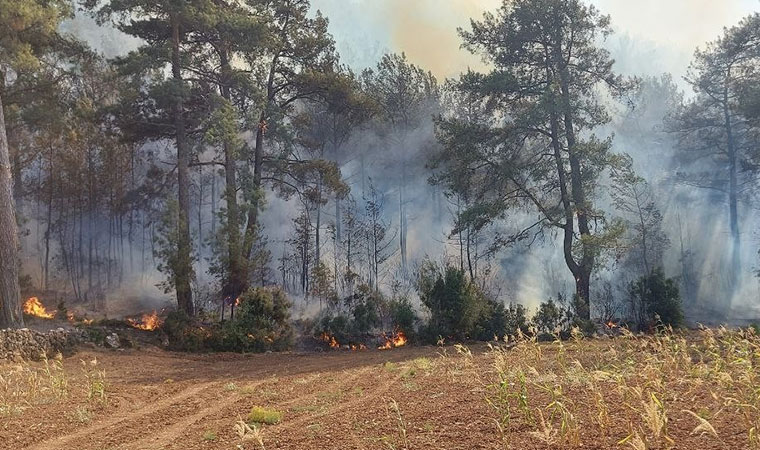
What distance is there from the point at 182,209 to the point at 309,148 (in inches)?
366

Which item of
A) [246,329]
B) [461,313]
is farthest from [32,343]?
[461,313]

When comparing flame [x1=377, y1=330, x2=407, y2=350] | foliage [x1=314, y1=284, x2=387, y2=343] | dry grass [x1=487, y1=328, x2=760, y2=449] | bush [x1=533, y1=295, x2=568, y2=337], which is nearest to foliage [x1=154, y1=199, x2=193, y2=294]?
foliage [x1=314, y1=284, x2=387, y2=343]

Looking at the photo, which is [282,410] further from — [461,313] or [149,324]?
[149,324]

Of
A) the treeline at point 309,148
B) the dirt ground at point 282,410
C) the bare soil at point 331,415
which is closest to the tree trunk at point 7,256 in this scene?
the treeline at point 309,148

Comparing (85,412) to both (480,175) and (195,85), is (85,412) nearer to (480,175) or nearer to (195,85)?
(195,85)

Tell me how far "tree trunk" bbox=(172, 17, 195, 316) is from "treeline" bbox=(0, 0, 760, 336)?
0.08 metres

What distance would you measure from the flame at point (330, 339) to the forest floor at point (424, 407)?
29.2 feet

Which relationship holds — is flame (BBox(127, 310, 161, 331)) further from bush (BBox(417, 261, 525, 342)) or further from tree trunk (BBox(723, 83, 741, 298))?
tree trunk (BBox(723, 83, 741, 298))

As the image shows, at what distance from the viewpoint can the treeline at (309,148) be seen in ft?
66.1

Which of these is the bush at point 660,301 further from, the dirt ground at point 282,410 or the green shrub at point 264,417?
the green shrub at point 264,417

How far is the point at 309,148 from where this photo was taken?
2788cm

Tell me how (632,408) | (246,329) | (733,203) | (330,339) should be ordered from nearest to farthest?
(632,408)
(246,329)
(330,339)
(733,203)

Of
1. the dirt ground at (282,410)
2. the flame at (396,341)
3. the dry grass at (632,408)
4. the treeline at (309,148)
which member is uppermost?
the treeline at (309,148)

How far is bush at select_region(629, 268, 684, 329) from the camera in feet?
61.5
